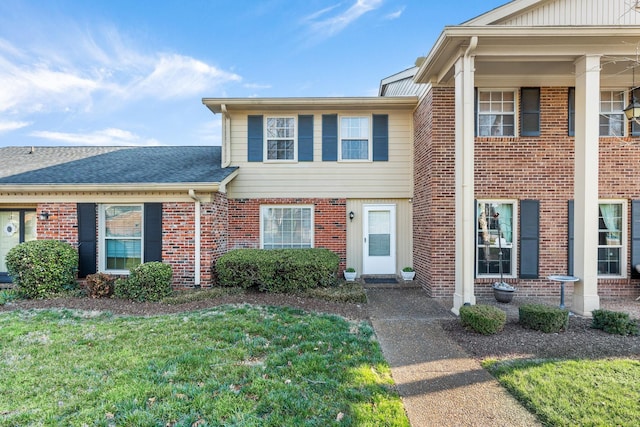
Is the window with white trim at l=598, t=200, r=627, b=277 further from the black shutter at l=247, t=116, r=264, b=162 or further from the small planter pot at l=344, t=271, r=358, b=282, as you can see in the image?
the black shutter at l=247, t=116, r=264, b=162

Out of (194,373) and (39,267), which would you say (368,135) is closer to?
(194,373)

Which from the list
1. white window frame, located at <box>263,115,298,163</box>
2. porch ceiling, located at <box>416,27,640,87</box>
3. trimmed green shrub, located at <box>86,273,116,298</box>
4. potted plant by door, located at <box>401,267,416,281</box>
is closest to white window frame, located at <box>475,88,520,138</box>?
porch ceiling, located at <box>416,27,640,87</box>

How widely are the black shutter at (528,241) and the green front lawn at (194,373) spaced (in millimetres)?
4446

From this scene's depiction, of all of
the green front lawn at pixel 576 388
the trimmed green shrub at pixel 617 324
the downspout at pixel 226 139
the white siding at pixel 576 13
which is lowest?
the green front lawn at pixel 576 388

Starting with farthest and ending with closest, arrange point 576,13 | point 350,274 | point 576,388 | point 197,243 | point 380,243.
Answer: point 380,243
point 350,274
point 197,243
point 576,13
point 576,388

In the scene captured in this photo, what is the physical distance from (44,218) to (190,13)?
288 inches

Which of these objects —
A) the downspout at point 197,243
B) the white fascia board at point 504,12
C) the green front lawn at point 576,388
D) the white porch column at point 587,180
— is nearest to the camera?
the green front lawn at point 576,388

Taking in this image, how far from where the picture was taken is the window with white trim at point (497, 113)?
23.2 feet

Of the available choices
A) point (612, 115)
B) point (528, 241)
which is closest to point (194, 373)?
point (528, 241)

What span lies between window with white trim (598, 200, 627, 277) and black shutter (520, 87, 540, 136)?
237 centimetres

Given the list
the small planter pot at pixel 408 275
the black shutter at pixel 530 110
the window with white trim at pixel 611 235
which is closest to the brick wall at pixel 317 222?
the small planter pot at pixel 408 275

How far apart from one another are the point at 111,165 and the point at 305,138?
5.55 metres

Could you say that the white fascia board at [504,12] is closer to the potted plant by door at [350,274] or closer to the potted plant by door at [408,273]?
the potted plant by door at [408,273]

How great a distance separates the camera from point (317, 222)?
8.42 meters
